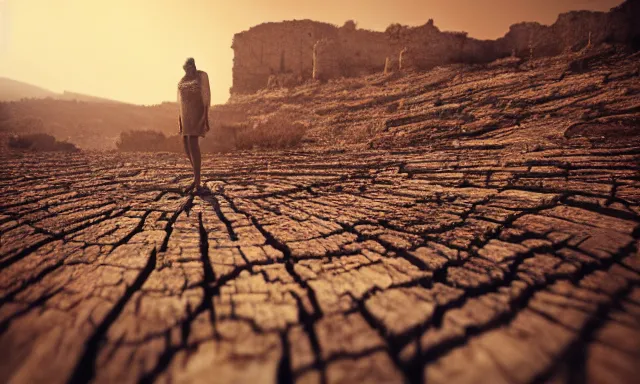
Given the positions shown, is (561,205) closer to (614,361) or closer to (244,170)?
(614,361)

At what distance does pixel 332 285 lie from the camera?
1.09m

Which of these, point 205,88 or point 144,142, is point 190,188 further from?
point 144,142

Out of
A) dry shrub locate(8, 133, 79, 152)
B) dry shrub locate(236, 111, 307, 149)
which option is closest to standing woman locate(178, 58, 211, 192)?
dry shrub locate(236, 111, 307, 149)

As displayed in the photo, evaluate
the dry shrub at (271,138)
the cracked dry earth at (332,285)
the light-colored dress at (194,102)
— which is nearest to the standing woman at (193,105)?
the light-colored dress at (194,102)

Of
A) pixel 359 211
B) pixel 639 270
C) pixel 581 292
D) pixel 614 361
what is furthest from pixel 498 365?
pixel 359 211

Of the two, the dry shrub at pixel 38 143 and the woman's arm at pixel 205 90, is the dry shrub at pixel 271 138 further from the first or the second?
the dry shrub at pixel 38 143

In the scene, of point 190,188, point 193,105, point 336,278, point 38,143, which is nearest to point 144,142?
point 38,143

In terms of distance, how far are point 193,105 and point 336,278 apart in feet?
7.75

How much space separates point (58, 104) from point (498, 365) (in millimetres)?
26228

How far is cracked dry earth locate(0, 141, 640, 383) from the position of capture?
2.47 ft

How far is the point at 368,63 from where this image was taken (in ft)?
53.4

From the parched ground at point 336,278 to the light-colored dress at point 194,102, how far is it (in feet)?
2.15

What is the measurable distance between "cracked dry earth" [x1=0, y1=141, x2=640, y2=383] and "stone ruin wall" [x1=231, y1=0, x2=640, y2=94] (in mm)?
13531

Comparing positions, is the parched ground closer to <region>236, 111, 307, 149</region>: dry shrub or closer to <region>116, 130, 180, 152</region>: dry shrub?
<region>236, 111, 307, 149</region>: dry shrub
